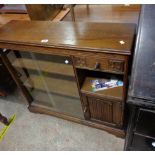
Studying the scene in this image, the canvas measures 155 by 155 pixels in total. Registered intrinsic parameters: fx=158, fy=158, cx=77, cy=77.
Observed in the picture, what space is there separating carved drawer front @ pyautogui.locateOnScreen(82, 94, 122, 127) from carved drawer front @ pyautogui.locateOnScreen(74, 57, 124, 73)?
31 cm

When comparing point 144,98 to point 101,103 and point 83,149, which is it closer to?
point 101,103

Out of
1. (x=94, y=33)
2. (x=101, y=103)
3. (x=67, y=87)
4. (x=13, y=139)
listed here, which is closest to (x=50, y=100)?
(x=67, y=87)

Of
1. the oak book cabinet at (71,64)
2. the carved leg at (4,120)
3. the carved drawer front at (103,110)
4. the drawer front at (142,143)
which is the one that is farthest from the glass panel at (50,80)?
the drawer front at (142,143)

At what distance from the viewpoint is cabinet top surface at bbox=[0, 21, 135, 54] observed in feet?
2.94

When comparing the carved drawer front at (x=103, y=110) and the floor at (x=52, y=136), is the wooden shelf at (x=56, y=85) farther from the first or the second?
the floor at (x=52, y=136)

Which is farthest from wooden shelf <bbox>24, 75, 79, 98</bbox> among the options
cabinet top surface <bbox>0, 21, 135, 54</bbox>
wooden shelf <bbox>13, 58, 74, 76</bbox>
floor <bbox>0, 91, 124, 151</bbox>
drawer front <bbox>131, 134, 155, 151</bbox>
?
drawer front <bbox>131, 134, 155, 151</bbox>

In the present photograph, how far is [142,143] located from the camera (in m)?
1.03

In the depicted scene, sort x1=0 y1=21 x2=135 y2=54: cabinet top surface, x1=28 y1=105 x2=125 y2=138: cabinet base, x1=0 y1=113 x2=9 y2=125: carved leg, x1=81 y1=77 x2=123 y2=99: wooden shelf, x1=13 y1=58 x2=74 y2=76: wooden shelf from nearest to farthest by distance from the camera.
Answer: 1. x1=0 y1=21 x2=135 y2=54: cabinet top surface
2. x1=81 y1=77 x2=123 y2=99: wooden shelf
3. x1=13 y1=58 x2=74 y2=76: wooden shelf
4. x1=28 y1=105 x2=125 y2=138: cabinet base
5. x1=0 y1=113 x2=9 y2=125: carved leg

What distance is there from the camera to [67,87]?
1.44m

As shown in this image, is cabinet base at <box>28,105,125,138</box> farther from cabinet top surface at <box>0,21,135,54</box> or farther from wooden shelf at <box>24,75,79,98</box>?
cabinet top surface at <box>0,21,135,54</box>

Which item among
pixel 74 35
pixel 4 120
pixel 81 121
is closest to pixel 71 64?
pixel 74 35

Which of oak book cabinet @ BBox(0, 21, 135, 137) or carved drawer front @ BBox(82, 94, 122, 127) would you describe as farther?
carved drawer front @ BBox(82, 94, 122, 127)

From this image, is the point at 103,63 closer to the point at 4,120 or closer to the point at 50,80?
the point at 50,80
